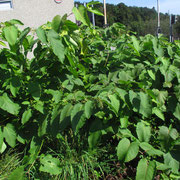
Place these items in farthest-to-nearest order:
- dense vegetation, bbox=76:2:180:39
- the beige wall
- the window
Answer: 1. dense vegetation, bbox=76:2:180:39
2. the beige wall
3. the window

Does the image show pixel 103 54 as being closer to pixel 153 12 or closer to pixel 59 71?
pixel 59 71

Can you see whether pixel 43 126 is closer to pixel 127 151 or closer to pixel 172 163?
pixel 127 151

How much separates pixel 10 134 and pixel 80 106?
0.73m

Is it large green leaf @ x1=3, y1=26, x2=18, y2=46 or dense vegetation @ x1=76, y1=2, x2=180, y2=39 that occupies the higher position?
large green leaf @ x1=3, y1=26, x2=18, y2=46

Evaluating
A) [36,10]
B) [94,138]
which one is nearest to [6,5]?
[36,10]

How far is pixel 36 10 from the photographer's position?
708cm

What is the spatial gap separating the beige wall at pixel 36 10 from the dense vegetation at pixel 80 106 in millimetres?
5393

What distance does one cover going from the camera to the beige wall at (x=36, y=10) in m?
6.82

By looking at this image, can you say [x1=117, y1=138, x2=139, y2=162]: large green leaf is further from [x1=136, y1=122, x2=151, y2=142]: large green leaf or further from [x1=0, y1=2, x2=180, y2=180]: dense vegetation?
[x1=136, y1=122, x2=151, y2=142]: large green leaf

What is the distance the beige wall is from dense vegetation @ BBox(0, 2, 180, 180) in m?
5.39

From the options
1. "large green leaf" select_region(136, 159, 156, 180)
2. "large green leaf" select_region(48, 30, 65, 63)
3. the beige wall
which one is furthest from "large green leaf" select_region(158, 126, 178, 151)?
the beige wall

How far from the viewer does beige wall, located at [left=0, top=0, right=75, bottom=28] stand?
22.4ft

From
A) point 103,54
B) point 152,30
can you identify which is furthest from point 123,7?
point 103,54

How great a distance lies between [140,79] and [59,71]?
727mm
